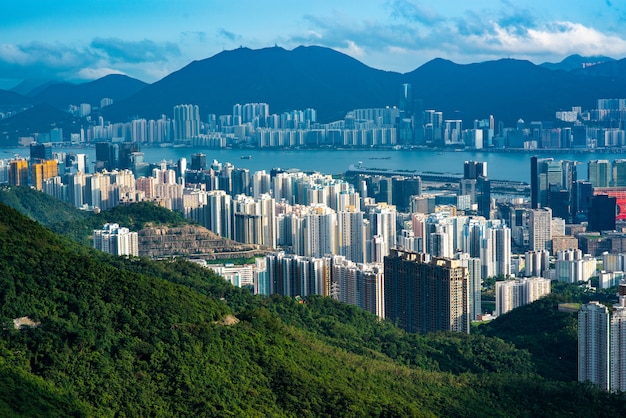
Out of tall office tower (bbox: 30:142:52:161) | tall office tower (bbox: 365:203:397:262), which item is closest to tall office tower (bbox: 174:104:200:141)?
tall office tower (bbox: 30:142:52:161)

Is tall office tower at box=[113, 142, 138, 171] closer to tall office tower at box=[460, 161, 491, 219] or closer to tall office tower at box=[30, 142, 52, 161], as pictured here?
tall office tower at box=[30, 142, 52, 161]

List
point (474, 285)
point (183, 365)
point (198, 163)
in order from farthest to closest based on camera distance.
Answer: point (198, 163), point (474, 285), point (183, 365)

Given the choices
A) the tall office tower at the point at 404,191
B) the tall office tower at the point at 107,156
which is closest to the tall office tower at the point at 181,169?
the tall office tower at the point at 107,156

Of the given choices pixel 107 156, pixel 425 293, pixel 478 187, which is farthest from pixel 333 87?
pixel 425 293

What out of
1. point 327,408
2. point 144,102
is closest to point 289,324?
point 327,408

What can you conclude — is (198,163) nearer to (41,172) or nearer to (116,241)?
(41,172)

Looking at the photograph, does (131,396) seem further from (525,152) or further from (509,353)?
(525,152)
